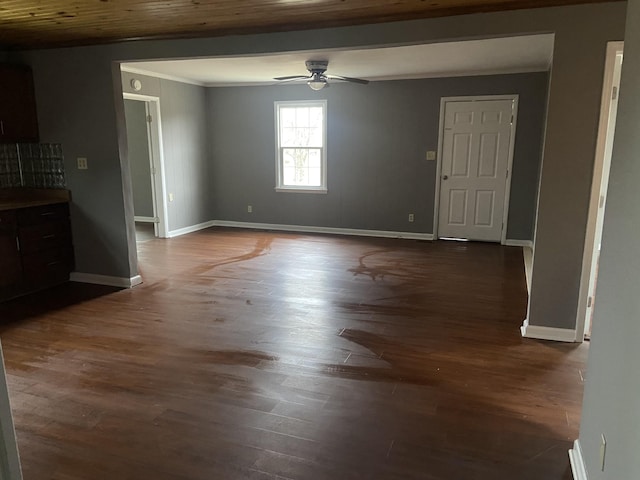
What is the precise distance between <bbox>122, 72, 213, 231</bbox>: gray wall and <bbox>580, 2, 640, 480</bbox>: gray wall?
616cm

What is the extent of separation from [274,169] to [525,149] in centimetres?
385

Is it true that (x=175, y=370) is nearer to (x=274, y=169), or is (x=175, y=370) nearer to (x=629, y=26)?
(x=629, y=26)

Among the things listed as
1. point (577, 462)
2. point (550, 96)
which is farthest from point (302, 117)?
point (577, 462)

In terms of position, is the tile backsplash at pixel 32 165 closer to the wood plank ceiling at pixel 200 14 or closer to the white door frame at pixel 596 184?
the wood plank ceiling at pixel 200 14

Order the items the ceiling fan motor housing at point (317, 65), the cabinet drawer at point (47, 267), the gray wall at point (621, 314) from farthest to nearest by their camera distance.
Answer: the ceiling fan motor housing at point (317, 65)
the cabinet drawer at point (47, 267)
the gray wall at point (621, 314)

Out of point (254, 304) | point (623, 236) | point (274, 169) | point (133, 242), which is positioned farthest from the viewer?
point (274, 169)

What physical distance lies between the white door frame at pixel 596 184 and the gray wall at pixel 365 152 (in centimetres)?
326

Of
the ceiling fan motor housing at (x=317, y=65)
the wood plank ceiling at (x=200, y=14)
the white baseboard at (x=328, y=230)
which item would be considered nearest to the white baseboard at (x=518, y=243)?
the white baseboard at (x=328, y=230)

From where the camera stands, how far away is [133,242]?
15.4ft

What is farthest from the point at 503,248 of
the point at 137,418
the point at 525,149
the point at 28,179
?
the point at 28,179

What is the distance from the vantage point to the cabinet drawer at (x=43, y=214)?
4286mm

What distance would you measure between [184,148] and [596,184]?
598 centimetres

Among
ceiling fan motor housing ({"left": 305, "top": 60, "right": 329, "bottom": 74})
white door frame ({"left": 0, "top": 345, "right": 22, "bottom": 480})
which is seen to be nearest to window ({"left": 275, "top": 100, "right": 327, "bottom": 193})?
ceiling fan motor housing ({"left": 305, "top": 60, "right": 329, "bottom": 74})

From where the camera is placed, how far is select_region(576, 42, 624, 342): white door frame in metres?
3.02
